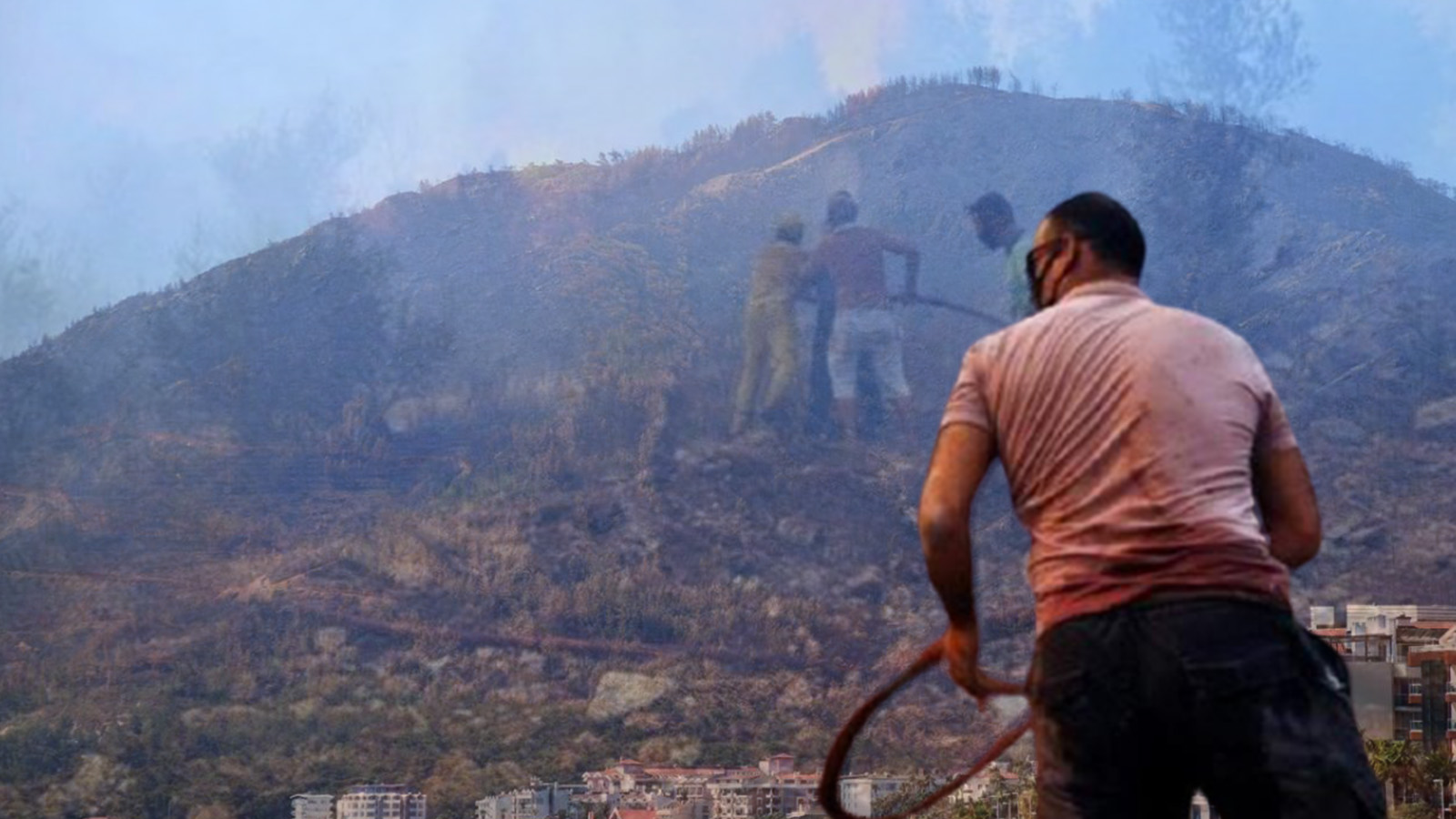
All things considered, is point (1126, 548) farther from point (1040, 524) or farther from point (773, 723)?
point (773, 723)

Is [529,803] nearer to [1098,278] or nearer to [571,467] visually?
[571,467]

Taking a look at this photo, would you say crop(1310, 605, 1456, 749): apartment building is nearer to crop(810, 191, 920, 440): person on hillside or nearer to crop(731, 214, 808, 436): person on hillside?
crop(810, 191, 920, 440): person on hillside

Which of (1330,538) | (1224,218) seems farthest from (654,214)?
(1330,538)

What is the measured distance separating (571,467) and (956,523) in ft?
135

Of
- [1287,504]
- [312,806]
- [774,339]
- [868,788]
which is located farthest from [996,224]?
[1287,504]

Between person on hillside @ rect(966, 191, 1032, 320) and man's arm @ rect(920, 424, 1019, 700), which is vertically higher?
person on hillside @ rect(966, 191, 1032, 320)

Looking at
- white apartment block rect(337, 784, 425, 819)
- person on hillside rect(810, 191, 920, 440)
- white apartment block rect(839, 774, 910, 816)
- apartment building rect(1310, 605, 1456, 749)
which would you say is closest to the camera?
apartment building rect(1310, 605, 1456, 749)

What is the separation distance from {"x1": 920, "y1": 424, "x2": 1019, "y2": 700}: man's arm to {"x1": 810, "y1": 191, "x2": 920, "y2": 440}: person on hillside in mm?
42614

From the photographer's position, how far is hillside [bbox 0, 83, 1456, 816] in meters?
32.2

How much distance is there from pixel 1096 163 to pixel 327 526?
29597mm

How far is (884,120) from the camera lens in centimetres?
6041

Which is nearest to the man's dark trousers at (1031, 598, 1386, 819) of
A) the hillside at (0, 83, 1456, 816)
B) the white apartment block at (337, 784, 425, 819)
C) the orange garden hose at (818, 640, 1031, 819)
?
the orange garden hose at (818, 640, 1031, 819)

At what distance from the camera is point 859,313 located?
1865 inches

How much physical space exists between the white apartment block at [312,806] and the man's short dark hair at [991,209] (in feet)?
94.1
